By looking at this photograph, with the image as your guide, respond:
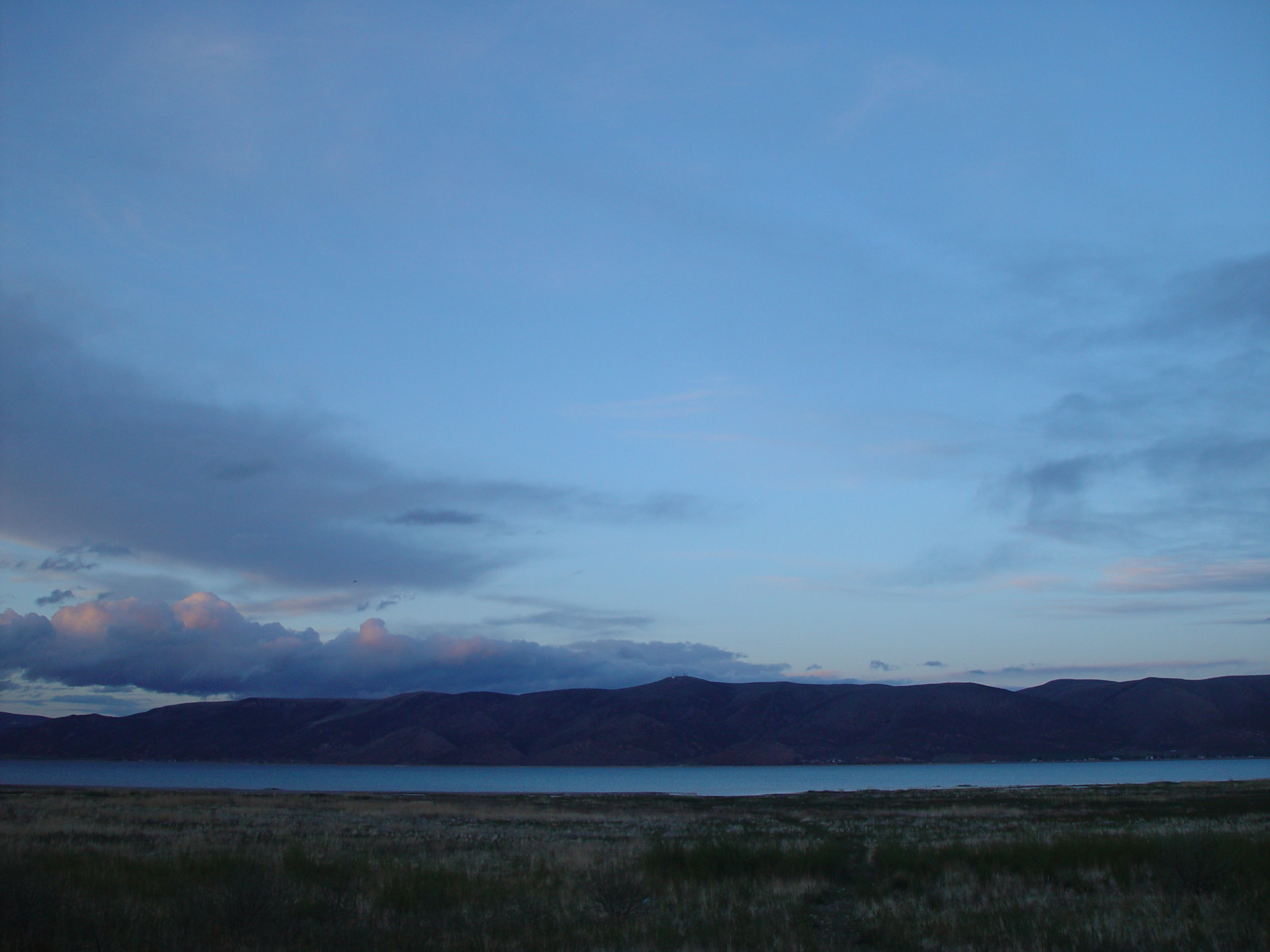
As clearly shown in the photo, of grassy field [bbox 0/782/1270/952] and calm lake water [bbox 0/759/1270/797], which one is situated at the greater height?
grassy field [bbox 0/782/1270/952]

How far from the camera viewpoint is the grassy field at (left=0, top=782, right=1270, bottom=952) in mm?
9719

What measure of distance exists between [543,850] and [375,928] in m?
11.0

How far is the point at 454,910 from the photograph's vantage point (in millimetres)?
11984

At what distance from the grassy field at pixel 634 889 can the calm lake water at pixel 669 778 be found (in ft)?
167

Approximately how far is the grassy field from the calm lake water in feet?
167

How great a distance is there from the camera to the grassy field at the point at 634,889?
9719 mm

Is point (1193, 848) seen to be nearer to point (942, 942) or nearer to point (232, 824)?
point (942, 942)

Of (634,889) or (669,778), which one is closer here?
(634,889)

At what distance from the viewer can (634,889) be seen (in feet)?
39.8

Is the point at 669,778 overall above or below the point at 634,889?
below

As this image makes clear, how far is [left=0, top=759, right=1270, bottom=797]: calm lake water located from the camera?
89812 millimetres

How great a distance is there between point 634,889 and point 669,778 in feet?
438

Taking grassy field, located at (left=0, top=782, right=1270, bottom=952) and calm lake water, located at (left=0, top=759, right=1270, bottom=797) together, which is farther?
calm lake water, located at (left=0, top=759, right=1270, bottom=797)

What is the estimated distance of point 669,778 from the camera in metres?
138
